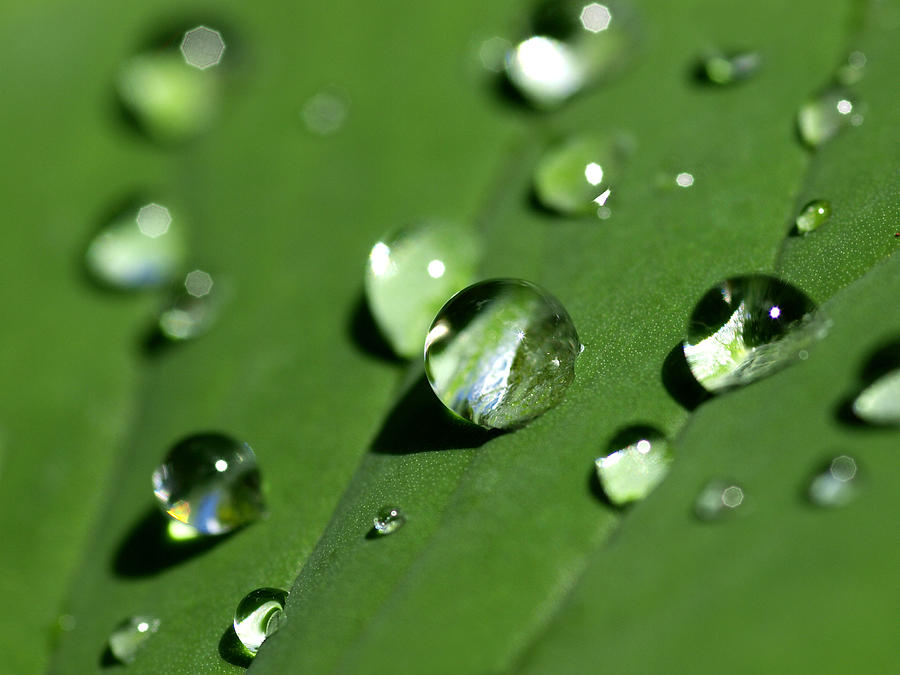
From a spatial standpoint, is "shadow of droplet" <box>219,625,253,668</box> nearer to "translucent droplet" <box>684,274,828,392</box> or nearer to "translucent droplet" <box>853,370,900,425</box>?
"translucent droplet" <box>684,274,828,392</box>

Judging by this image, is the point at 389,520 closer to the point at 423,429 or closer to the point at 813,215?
the point at 423,429

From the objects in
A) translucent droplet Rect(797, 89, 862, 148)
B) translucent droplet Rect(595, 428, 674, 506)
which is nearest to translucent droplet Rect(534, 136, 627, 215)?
translucent droplet Rect(797, 89, 862, 148)

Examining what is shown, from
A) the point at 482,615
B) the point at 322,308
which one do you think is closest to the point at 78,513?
the point at 322,308

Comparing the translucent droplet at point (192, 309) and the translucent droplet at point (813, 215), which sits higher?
the translucent droplet at point (813, 215)

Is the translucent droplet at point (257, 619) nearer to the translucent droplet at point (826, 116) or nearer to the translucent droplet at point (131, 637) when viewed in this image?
the translucent droplet at point (131, 637)

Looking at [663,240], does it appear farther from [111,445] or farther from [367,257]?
[111,445]

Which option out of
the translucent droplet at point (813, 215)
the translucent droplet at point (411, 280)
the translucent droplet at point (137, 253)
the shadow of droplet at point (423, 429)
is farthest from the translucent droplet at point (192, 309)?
the translucent droplet at point (813, 215)
